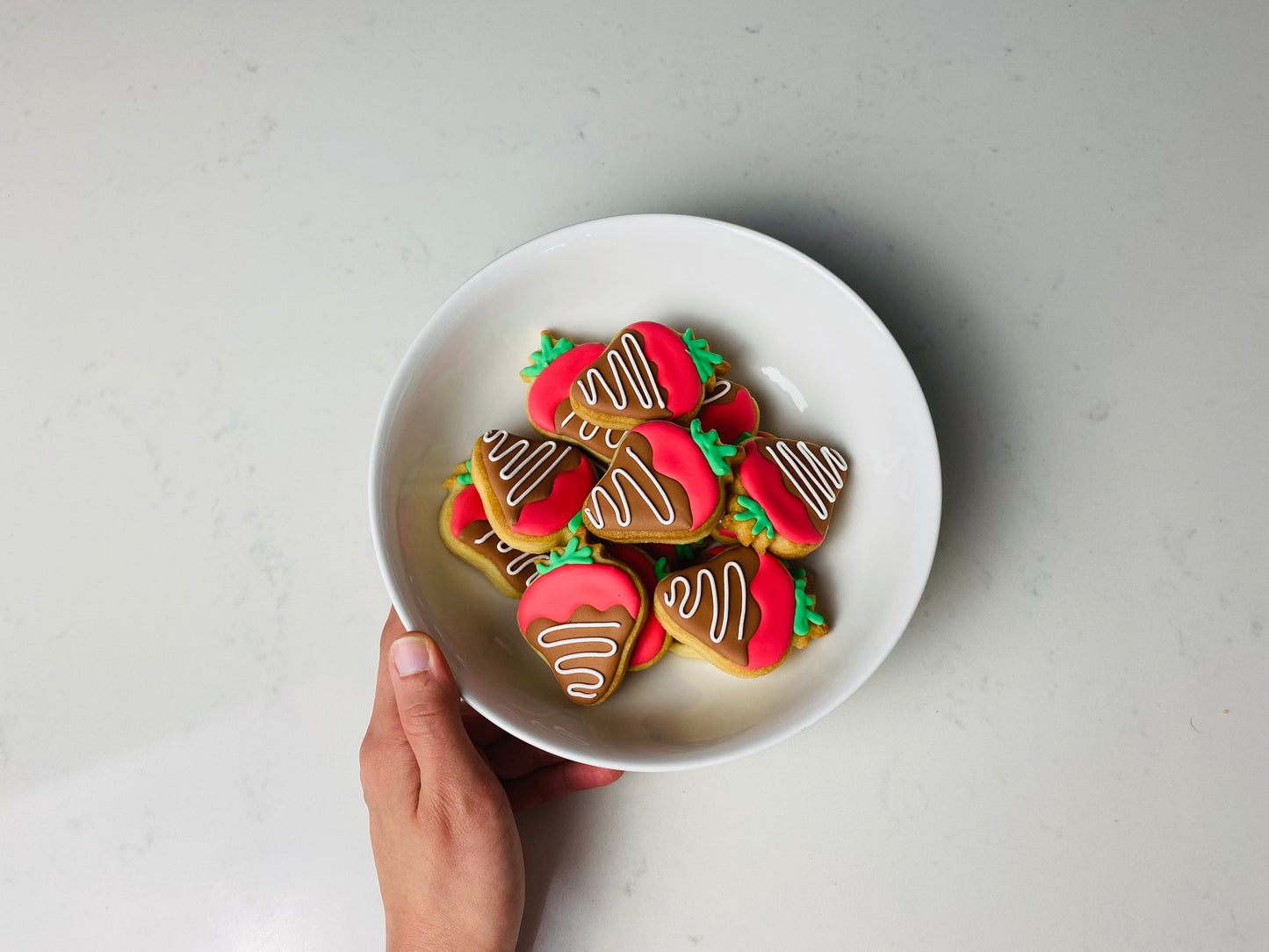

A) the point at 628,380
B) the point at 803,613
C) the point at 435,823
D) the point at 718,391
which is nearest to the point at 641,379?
the point at 628,380

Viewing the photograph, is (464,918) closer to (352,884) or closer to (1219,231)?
(352,884)

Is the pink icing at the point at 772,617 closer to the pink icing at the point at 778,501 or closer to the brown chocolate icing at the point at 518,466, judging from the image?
the pink icing at the point at 778,501

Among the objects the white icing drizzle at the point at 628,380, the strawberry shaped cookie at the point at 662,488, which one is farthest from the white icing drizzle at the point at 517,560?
the white icing drizzle at the point at 628,380

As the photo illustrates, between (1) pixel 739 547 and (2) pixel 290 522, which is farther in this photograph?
(2) pixel 290 522

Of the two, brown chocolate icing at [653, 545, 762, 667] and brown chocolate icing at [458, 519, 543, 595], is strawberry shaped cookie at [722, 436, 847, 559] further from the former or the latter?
brown chocolate icing at [458, 519, 543, 595]

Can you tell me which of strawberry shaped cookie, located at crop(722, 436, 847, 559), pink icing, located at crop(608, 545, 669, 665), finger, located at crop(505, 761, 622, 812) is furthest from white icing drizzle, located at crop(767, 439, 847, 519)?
finger, located at crop(505, 761, 622, 812)

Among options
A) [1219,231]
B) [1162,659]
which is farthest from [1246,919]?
[1219,231]

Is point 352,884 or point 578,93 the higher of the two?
point 578,93

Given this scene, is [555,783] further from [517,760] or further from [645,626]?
[645,626]
